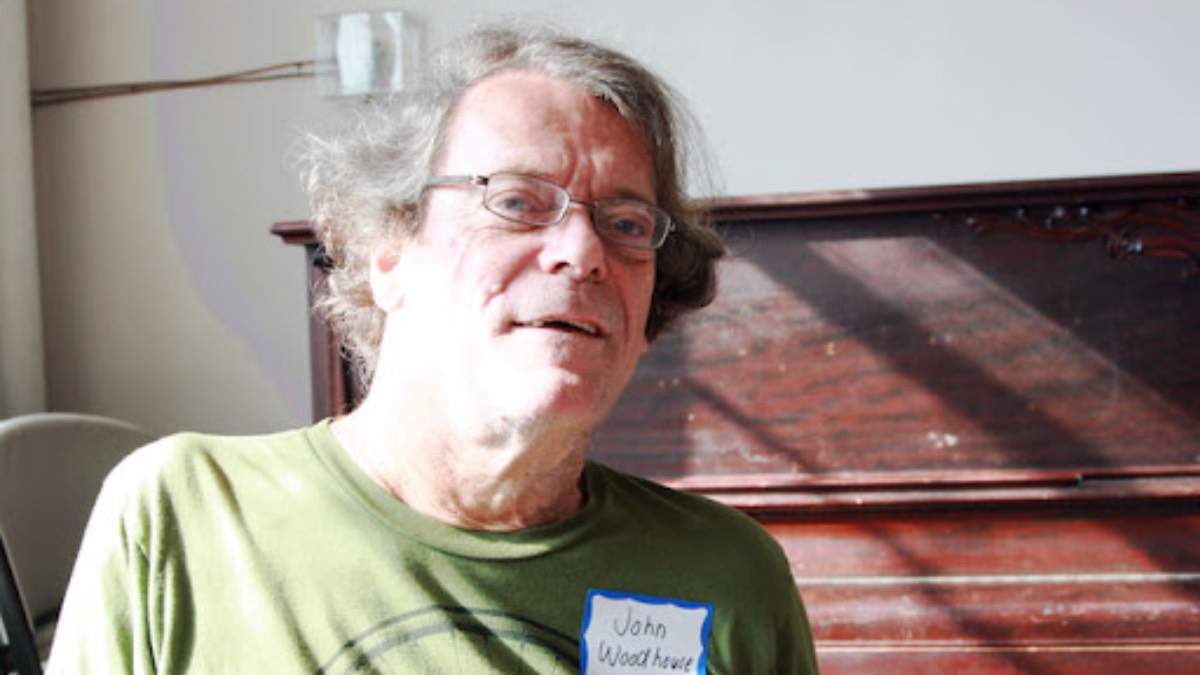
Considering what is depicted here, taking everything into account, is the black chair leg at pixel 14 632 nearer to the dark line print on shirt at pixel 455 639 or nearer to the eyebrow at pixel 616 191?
the dark line print on shirt at pixel 455 639

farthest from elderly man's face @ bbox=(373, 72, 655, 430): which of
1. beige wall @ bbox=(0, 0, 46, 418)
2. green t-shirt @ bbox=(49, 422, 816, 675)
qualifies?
beige wall @ bbox=(0, 0, 46, 418)

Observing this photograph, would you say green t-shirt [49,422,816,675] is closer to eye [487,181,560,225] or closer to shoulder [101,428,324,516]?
shoulder [101,428,324,516]

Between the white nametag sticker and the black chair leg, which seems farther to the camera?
the black chair leg

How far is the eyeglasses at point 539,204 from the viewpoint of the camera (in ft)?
3.36

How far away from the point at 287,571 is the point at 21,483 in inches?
37.6

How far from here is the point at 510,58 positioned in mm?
1113

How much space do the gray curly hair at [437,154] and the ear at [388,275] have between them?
0.04ft

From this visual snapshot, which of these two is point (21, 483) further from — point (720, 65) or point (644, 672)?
point (720, 65)

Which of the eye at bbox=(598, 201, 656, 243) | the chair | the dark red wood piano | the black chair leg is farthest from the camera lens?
the dark red wood piano

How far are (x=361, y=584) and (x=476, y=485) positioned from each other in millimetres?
130

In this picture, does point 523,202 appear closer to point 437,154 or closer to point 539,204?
point 539,204

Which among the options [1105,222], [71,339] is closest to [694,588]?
[1105,222]

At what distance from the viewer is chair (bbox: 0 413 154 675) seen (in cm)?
171

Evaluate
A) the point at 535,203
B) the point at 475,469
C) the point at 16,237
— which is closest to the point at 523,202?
the point at 535,203
